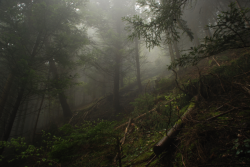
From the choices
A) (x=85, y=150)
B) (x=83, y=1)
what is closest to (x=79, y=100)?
(x=83, y=1)

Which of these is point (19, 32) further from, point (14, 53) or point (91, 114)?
point (91, 114)

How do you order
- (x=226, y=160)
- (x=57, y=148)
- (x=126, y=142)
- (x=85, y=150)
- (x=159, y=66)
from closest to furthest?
1. (x=226, y=160)
2. (x=57, y=148)
3. (x=85, y=150)
4. (x=126, y=142)
5. (x=159, y=66)

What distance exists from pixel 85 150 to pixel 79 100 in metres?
27.9

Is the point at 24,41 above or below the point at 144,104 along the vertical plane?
above

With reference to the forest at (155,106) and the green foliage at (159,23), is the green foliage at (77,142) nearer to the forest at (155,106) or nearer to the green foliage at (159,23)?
the forest at (155,106)

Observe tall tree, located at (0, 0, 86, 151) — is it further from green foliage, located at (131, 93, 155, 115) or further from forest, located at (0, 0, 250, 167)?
green foliage, located at (131, 93, 155, 115)

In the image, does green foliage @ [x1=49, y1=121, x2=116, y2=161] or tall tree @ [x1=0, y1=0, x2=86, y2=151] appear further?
tall tree @ [x1=0, y1=0, x2=86, y2=151]

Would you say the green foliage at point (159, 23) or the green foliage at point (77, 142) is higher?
the green foliage at point (159, 23)

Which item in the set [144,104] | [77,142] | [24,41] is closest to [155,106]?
[144,104]

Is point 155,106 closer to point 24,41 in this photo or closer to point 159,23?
point 159,23

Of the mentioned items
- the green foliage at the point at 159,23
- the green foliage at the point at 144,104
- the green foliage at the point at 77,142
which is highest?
the green foliage at the point at 159,23

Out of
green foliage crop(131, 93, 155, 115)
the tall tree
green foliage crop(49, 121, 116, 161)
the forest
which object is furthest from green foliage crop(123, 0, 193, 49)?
the tall tree

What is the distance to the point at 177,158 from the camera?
2266 mm

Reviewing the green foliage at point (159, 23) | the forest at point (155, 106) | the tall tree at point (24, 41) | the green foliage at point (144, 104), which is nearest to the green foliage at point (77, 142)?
the forest at point (155, 106)
